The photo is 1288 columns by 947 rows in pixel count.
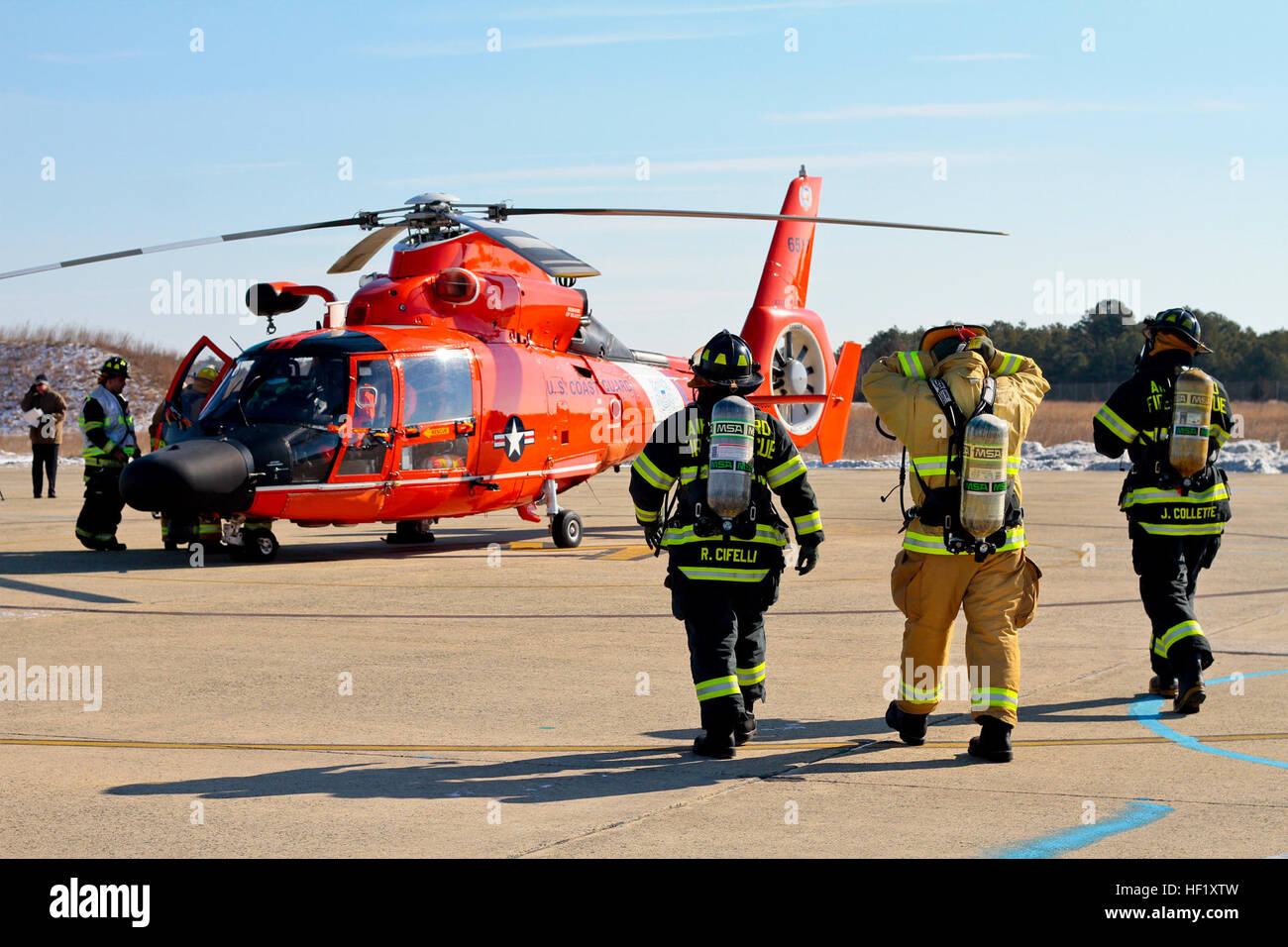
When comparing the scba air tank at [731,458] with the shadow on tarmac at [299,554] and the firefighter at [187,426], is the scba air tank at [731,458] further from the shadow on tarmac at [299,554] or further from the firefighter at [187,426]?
the firefighter at [187,426]

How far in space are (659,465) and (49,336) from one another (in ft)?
262

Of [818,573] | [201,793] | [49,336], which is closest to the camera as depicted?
[201,793]

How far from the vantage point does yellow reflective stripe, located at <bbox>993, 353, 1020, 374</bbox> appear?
6957 mm

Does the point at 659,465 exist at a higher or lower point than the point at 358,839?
higher

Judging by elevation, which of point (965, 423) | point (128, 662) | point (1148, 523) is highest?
point (965, 423)

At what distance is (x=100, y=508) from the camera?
50.8 feet

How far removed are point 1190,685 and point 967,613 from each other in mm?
1541

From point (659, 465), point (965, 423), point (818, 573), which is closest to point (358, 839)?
point (659, 465)

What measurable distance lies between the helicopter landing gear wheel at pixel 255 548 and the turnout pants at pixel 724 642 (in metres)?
8.85

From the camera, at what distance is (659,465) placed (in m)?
6.88

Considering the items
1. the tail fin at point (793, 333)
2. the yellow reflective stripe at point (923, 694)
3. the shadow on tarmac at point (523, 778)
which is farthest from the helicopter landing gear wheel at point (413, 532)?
the yellow reflective stripe at point (923, 694)

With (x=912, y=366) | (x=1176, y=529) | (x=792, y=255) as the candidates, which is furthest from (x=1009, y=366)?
(x=792, y=255)

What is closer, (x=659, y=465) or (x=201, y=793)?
(x=201, y=793)
